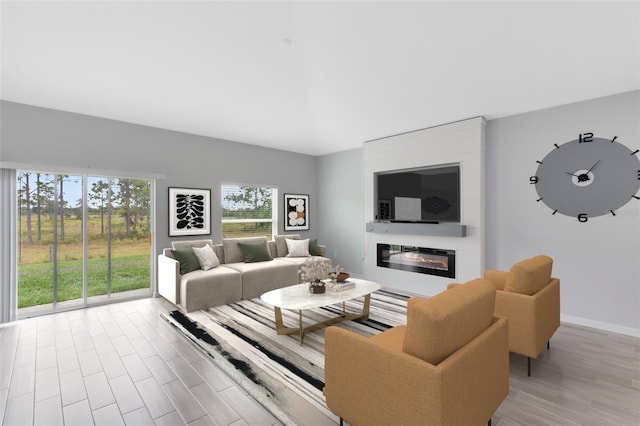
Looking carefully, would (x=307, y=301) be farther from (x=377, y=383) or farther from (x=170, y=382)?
(x=377, y=383)

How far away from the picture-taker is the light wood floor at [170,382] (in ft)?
6.48

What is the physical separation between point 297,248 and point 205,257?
5.65 feet

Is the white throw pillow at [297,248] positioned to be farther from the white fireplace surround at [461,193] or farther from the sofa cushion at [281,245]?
the white fireplace surround at [461,193]

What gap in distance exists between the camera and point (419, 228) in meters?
4.78

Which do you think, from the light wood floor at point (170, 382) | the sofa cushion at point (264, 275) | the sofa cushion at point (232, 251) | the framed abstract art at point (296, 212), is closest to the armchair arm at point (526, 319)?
the light wood floor at point (170, 382)

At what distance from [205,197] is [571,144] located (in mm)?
5257

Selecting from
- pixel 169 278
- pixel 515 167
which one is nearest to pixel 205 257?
pixel 169 278

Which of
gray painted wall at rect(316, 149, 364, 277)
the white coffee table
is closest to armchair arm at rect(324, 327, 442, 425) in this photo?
the white coffee table

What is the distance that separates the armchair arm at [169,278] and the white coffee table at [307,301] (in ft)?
4.87

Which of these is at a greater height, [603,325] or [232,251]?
[232,251]

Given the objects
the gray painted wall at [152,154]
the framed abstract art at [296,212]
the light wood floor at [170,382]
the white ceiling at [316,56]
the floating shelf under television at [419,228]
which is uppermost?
the white ceiling at [316,56]

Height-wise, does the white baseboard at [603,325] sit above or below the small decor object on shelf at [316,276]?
below

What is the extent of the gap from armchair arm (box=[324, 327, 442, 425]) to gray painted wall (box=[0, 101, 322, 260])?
4.06 meters

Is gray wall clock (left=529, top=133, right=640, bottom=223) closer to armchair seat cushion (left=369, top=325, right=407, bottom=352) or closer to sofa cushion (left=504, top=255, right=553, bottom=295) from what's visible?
sofa cushion (left=504, top=255, right=553, bottom=295)
